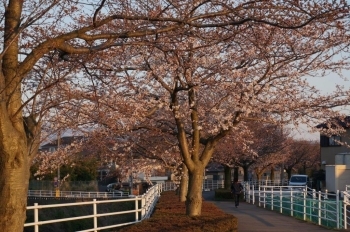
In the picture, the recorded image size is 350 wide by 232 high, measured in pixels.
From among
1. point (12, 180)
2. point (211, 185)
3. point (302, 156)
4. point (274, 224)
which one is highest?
point (302, 156)

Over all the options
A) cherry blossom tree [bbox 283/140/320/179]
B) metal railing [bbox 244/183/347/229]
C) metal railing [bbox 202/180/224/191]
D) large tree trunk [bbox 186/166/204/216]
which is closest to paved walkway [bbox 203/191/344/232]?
metal railing [bbox 244/183/347/229]

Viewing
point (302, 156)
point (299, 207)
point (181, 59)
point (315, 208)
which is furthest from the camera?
point (302, 156)

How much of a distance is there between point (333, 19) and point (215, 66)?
8471 mm

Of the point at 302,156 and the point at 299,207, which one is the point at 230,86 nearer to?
the point at 299,207

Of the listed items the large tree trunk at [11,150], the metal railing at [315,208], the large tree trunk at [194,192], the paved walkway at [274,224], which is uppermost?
the large tree trunk at [11,150]

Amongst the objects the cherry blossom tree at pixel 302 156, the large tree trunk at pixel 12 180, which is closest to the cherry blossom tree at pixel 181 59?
the large tree trunk at pixel 12 180

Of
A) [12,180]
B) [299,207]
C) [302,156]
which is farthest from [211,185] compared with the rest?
[12,180]

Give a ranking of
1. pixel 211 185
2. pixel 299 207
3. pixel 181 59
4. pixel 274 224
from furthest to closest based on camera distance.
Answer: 1. pixel 211 185
2. pixel 299 207
3. pixel 274 224
4. pixel 181 59

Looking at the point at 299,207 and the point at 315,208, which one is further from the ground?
the point at 315,208

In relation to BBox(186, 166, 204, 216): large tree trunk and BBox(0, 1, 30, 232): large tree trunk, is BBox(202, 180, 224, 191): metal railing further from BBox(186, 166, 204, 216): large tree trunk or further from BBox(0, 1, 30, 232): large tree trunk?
BBox(0, 1, 30, 232): large tree trunk

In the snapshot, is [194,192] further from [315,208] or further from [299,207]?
[299,207]

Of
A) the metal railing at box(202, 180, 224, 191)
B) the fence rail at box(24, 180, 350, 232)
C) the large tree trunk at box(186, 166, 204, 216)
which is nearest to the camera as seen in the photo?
the fence rail at box(24, 180, 350, 232)

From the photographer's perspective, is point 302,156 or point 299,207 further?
point 302,156

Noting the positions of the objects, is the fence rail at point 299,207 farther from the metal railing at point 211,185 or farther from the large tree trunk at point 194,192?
the metal railing at point 211,185
